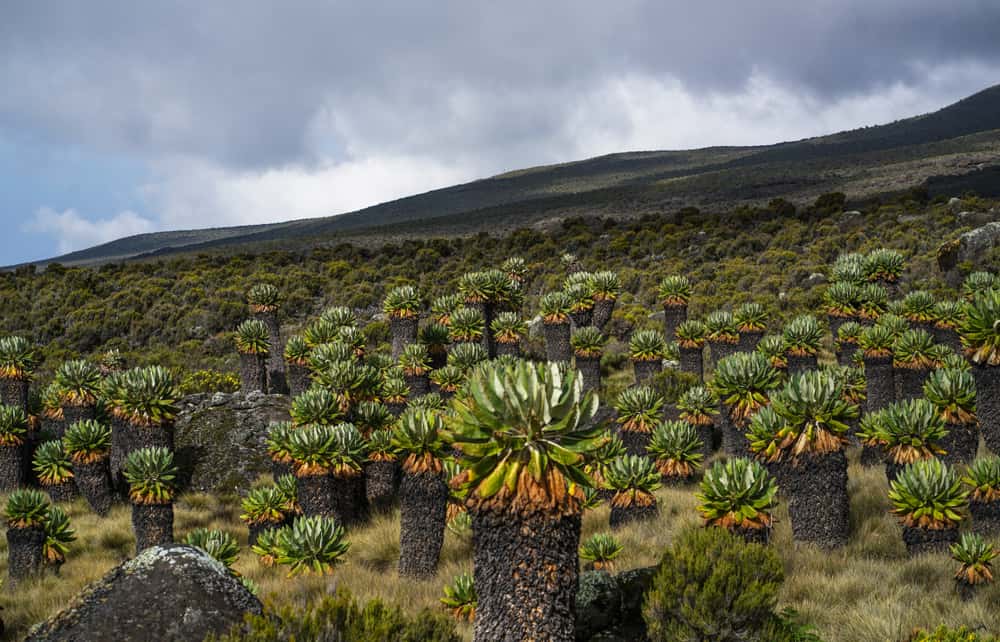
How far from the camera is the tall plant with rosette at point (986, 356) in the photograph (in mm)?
11695

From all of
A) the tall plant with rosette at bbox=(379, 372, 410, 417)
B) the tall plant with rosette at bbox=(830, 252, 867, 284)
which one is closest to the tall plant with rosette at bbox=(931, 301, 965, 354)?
the tall plant with rosette at bbox=(830, 252, 867, 284)

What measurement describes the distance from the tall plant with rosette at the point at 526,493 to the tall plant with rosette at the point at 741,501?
4.52 meters

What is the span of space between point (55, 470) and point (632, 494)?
1532 cm

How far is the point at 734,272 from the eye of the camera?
36750 mm

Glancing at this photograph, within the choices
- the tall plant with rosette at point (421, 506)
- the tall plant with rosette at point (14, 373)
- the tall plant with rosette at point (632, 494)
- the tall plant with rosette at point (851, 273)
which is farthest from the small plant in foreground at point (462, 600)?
the tall plant with rosette at point (851, 273)

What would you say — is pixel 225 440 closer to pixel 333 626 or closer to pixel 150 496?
pixel 150 496

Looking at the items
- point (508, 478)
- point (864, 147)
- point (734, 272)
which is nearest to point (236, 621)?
point (508, 478)

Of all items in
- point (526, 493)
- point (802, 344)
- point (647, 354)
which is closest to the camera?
point (526, 493)

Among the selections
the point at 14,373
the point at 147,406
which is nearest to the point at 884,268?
the point at 147,406

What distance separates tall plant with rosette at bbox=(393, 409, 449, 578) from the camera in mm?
11953

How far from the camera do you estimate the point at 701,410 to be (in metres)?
17.0

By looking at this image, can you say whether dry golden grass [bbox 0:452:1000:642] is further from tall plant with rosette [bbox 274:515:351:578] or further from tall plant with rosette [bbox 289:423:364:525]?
tall plant with rosette [bbox 289:423:364:525]

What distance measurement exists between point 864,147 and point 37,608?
12733cm

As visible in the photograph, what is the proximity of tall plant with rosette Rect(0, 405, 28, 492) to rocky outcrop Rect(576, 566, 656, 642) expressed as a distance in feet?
57.5
